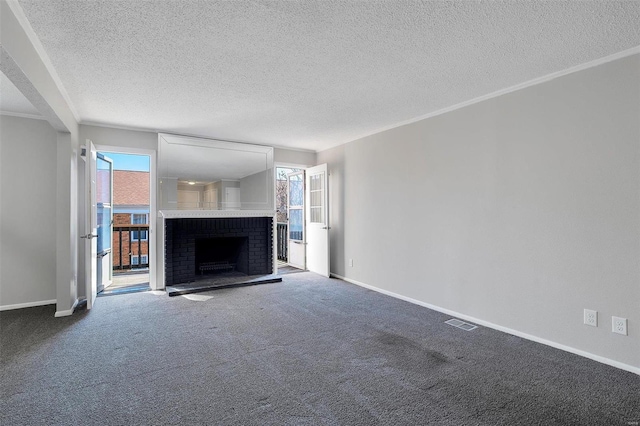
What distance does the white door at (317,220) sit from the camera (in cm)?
557

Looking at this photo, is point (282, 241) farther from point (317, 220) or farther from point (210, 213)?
point (210, 213)

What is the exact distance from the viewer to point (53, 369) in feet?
7.68

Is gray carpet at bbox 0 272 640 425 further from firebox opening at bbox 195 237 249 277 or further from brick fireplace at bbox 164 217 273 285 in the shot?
firebox opening at bbox 195 237 249 277

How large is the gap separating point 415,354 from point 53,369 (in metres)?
2.81

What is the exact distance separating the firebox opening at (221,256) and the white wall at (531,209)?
2.80 m

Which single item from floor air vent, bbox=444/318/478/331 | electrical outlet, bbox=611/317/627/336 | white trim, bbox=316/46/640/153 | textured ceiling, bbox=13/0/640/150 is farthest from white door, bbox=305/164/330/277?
electrical outlet, bbox=611/317/627/336

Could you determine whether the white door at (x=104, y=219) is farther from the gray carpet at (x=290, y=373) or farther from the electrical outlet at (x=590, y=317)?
the electrical outlet at (x=590, y=317)

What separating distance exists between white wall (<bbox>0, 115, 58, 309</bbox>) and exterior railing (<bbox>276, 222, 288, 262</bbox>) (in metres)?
4.30

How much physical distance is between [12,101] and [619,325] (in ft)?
20.3

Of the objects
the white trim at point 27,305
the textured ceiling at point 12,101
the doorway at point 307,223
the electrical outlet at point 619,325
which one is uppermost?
the textured ceiling at point 12,101

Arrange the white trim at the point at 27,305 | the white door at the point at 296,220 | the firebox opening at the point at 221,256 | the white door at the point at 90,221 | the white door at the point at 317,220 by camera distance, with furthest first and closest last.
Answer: the white door at the point at 296,220
the firebox opening at the point at 221,256
the white door at the point at 317,220
the white trim at the point at 27,305
the white door at the point at 90,221

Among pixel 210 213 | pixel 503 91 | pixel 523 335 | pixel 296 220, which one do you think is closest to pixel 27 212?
pixel 210 213

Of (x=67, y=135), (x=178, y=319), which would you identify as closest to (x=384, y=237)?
(x=178, y=319)

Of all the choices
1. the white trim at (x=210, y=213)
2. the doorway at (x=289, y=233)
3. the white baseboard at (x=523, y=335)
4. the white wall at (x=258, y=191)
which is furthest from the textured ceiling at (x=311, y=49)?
the doorway at (x=289, y=233)
